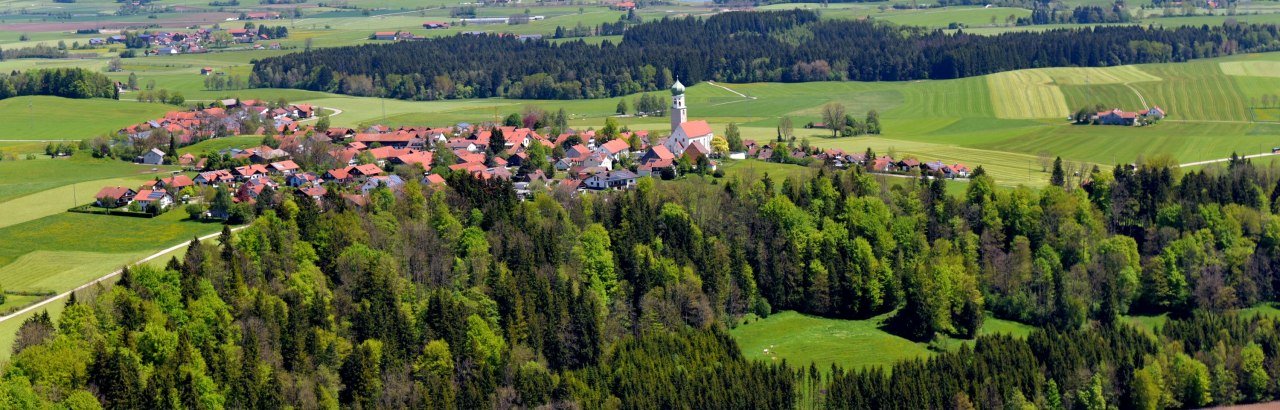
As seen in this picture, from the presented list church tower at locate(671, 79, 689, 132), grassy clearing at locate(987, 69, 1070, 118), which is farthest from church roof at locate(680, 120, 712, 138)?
grassy clearing at locate(987, 69, 1070, 118)

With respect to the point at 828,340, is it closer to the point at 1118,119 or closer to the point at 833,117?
the point at 833,117

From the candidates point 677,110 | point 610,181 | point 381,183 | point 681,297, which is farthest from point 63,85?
point 681,297

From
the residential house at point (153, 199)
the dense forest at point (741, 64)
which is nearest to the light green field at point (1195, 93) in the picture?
the dense forest at point (741, 64)

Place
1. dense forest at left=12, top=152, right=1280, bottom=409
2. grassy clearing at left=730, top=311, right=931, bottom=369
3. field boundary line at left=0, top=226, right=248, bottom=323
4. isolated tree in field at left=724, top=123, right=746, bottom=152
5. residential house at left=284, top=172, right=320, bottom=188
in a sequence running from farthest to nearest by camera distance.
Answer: isolated tree in field at left=724, top=123, right=746, bottom=152 → residential house at left=284, top=172, right=320, bottom=188 → grassy clearing at left=730, top=311, right=931, bottom=369 → field boundary line at left=0, top=226, right=248, bottom=323 → dense forest at left=12, top=152, right=1280, bottom=409

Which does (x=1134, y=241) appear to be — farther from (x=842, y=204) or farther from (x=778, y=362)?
(x=778, y=362)

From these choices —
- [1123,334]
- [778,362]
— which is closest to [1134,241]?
[1123,334]

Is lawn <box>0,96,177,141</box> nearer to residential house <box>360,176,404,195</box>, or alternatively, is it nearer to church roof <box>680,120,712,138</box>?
residential house <box>360,176,404,195</box>
